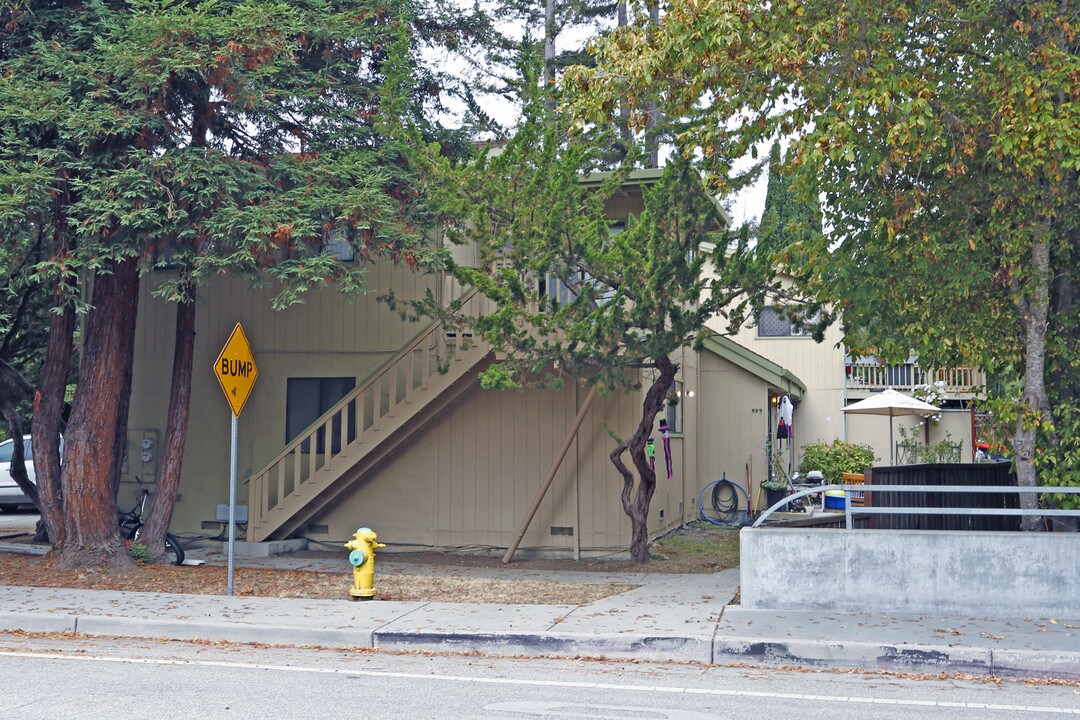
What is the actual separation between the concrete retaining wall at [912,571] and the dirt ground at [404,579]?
2.12 m

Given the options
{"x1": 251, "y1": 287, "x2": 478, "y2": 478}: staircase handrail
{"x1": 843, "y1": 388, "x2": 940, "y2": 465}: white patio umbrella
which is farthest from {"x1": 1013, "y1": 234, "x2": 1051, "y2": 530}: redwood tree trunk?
{"x1": 843, "y1": 388, "x2": 940, "y2": 465}: white patio umbrella

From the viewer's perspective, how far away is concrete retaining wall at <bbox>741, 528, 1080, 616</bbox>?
9695 mm

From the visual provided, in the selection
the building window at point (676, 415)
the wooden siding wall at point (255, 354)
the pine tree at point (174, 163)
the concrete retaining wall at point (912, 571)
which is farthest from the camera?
the building window at point (676, 415)

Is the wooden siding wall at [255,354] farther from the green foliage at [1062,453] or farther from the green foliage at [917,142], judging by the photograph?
the green foliage at [1062,453]

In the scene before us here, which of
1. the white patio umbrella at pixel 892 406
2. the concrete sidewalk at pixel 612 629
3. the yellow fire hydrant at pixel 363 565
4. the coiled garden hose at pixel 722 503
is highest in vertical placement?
the white patio umbrella at pixel 892 406

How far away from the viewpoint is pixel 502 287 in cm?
1203

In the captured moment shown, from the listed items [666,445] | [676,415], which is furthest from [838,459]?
[666,445]

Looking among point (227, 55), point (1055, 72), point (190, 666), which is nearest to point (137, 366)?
point (227, 55)

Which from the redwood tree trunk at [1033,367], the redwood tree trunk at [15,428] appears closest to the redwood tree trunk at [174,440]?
the redwood tree trunk at [15,428]

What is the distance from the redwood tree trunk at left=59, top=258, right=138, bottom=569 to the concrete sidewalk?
1.81 metres

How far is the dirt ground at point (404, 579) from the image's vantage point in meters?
11.6

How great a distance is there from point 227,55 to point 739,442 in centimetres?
1296

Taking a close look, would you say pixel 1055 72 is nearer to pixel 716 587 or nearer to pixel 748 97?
pixel 748 97

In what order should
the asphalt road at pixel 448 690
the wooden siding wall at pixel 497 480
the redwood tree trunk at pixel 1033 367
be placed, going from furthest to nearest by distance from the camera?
the wooden siding wall at pixel 497 480, the redwood tree trunk at pixel 1033 367, the asphalt road at pixel 448 690
